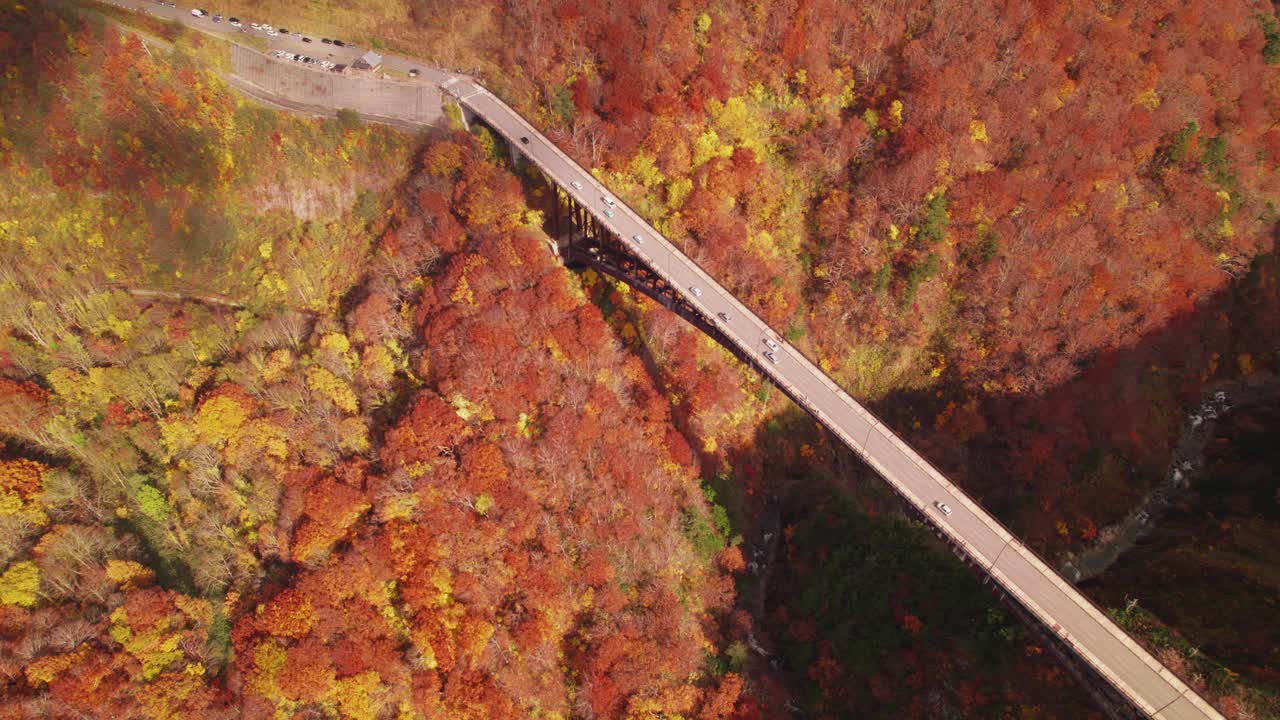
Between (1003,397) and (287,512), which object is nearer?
(287,512)

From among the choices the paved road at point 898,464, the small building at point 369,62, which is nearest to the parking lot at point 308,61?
the small building at point 369,62

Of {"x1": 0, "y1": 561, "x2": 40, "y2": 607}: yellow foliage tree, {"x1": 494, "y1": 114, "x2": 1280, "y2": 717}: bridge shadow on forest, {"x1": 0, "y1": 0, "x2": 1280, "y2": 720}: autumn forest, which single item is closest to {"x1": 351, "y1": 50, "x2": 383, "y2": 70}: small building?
{"x1": 0, "y1": 0, "x2": 1280, "y2": 720}: autumn forest

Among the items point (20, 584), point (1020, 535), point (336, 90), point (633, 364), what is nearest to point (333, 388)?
point (20, 584)

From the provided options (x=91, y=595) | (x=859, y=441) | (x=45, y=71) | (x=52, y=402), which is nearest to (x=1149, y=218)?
(x=859, y=441)

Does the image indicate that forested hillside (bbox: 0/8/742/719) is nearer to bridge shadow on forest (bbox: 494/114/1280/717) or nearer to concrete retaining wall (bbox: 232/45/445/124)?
concrete retaining wall (bbox: 232/45/445/124)

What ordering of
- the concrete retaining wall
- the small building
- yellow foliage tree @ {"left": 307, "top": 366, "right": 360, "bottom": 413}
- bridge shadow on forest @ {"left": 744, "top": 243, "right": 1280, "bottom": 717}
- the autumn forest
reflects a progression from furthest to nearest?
the small building, the concrete retaining wall, yellow foliage tree @ {"left": 307, "top": 366, "right": 360, "bottom": 413}, the autumn forest, bridge shadow on forest @ {"left": 744, "top": 243, "right": 1280, "bottom": 717}

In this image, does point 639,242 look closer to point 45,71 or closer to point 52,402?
point 52,402
